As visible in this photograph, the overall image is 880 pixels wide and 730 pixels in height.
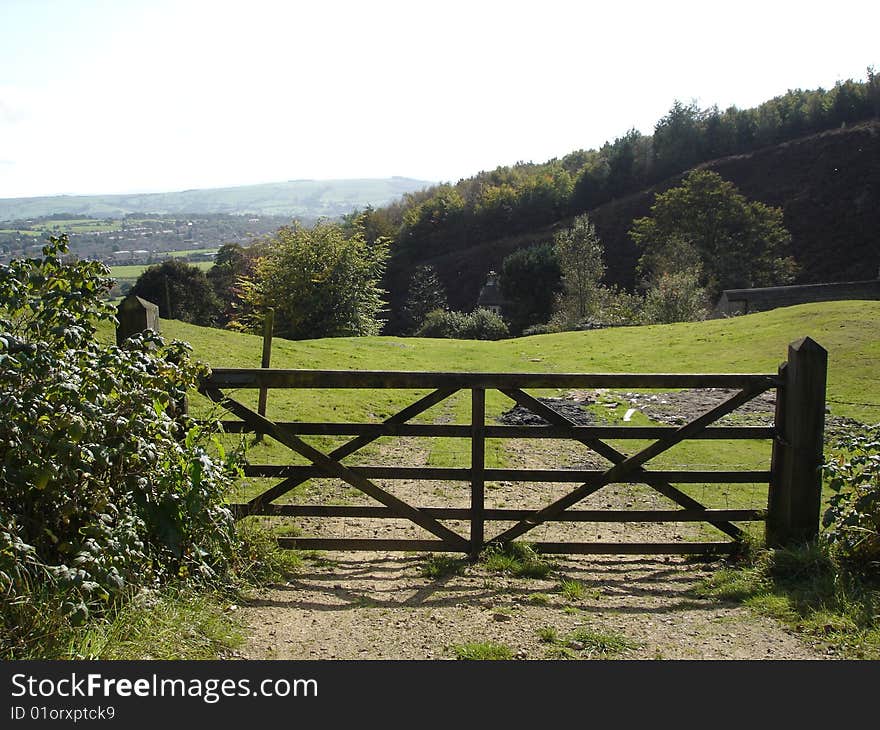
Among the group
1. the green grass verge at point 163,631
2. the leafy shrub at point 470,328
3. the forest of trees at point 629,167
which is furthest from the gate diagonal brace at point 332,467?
the forest of trees at point 629,167

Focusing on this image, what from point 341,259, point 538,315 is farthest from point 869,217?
point 341,259

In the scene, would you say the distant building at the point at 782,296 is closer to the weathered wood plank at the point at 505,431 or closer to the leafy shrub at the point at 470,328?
the leafy shrub at the point at 470,328

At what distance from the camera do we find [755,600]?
5859 millimetres

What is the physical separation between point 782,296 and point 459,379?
38.3m

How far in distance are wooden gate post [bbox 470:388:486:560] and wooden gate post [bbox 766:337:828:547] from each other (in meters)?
2.56

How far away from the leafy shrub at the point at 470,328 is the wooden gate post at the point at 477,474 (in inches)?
1389

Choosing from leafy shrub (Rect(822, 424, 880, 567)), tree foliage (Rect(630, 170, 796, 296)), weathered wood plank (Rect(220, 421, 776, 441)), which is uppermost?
tree foliage (Rect(630, 170, 796, 296))

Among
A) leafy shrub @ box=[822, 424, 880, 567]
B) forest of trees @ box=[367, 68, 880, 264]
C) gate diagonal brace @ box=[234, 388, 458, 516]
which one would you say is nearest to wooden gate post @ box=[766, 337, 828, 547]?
leafy shrub @ box=[822, 424, 880, 567]

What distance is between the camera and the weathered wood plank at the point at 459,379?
6.70 meters

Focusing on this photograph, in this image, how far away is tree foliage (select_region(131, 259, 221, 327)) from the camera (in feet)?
165

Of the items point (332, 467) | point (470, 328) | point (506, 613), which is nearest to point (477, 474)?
point (332, 467)

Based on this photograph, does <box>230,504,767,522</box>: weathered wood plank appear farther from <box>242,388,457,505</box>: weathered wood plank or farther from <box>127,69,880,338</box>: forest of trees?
<box>127,69,880,338</box>: forest of trees

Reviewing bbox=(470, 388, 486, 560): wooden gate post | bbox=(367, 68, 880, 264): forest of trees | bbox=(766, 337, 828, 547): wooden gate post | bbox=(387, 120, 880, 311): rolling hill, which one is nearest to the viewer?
bbox=(766, 337, 828, 547): wooden gate post

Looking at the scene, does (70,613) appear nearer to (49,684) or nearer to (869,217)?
(49,684)
